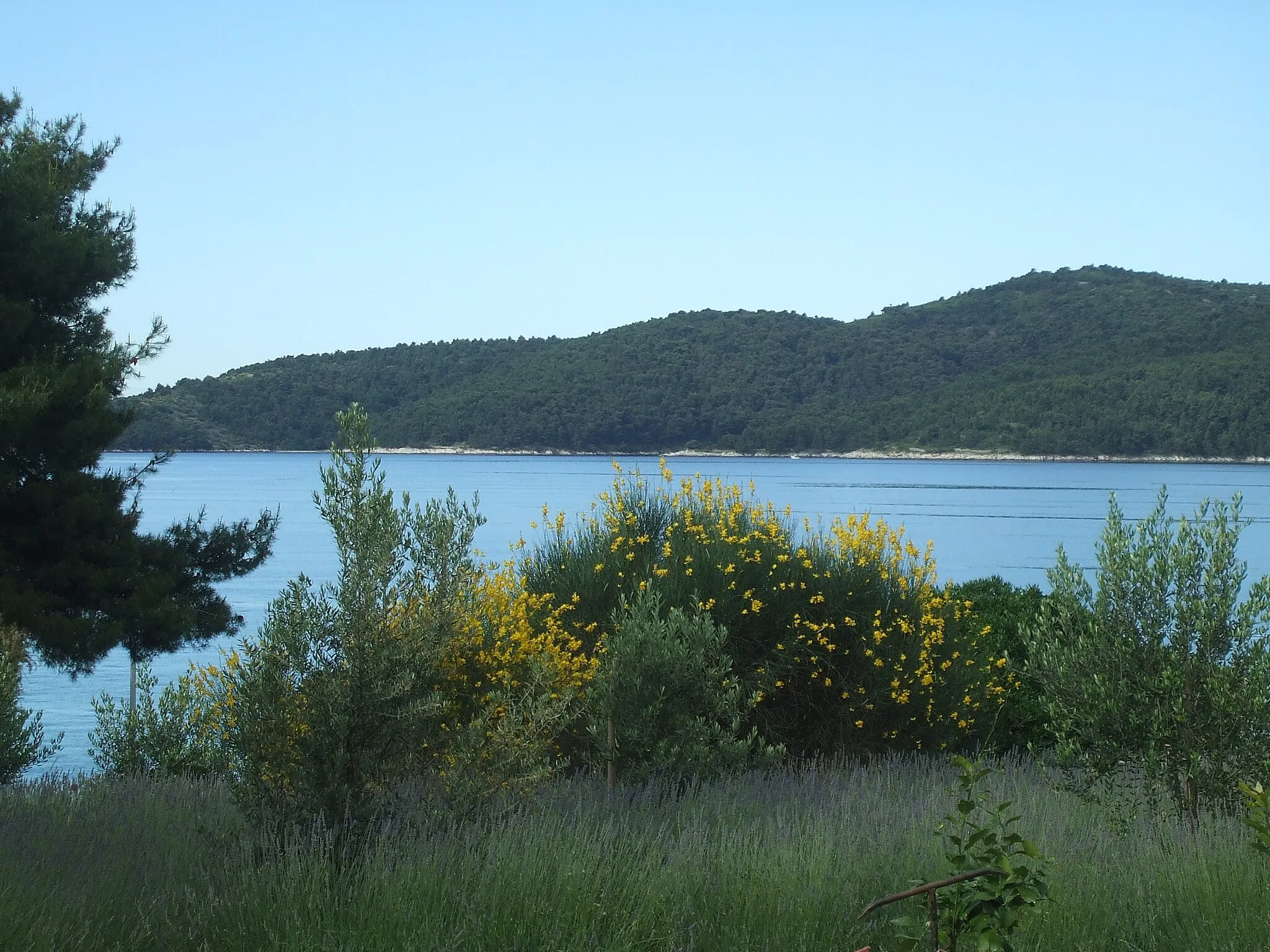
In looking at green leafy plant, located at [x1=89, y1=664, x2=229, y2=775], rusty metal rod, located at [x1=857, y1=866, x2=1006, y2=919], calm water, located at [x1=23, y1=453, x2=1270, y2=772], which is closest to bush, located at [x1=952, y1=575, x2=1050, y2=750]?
calm water, located at [x1=23, y1=453, x2=1270, y2=772]

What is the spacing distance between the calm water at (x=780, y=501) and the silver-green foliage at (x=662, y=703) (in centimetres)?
388

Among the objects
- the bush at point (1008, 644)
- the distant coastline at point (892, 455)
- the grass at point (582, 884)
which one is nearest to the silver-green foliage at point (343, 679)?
the grass at point (582, 884)

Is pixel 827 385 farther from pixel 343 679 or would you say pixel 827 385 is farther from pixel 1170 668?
pixel 343 679

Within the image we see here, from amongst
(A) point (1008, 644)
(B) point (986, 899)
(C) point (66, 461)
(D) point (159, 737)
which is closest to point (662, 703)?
(B) point (986, 899)

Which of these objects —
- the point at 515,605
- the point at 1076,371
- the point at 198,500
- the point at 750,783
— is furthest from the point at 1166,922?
the point at 1076,371

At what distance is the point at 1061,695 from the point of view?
6852 mm

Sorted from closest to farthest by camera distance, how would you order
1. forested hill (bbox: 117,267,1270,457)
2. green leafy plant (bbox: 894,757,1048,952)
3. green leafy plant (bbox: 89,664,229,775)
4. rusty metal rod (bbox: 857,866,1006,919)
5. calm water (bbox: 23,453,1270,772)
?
1. rusty metal rod (bbox: 857,866,1006,919)
2. green leafy plant (bbox: 894,757,1048,952)
3. green leafy plant (bbox: 89,664,229,775)
4. calm water (bbox: 23,453,1270,772)
5. forested hill (bbox: 117,267,1270,457)

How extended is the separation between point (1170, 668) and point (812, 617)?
3.96 m

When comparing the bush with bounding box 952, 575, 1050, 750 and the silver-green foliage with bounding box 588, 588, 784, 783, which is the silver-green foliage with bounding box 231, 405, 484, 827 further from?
the bush with bounding box 952, 575, 1050, 750

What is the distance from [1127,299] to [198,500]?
9983cm

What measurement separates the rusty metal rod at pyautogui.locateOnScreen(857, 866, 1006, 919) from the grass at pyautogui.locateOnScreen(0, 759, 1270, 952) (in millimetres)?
1188

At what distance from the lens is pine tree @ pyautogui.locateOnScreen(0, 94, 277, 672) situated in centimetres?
1673

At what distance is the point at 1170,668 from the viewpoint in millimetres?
6598

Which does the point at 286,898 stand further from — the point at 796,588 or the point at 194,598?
the point at 194,598
